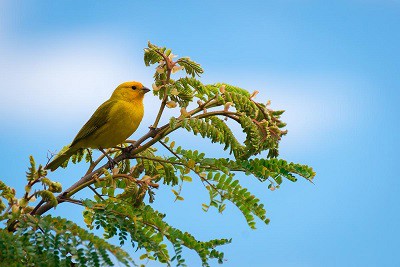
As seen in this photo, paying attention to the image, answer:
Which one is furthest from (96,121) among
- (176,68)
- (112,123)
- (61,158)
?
(176,68)

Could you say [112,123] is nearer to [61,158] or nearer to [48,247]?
[61,158]

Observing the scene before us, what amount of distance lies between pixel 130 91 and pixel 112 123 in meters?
0.60

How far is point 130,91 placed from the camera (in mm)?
6199

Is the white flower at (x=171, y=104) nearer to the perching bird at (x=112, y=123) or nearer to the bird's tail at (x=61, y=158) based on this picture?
the perching bird at (x=112, y=123)

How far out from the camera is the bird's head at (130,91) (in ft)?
20.2

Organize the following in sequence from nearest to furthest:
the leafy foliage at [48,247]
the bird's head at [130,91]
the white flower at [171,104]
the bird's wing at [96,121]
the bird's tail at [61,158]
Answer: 1. the leafy foliage at [48,247]
2. the white flower at [171,104]
3. the bird's tail at [61,158]
4. the bird's wing at [96,121]
5. the bird's head at [130,91]

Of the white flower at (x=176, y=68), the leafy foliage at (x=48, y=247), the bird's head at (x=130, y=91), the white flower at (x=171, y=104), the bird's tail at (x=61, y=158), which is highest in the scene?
the bird's head at (x=130, y=91)

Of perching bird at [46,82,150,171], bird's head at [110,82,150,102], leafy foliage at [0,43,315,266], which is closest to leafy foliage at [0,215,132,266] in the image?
leafy foliage at [0,43,315,266]

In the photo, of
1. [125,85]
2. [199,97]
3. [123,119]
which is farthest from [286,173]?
[125,85]

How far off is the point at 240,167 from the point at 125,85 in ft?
8.55

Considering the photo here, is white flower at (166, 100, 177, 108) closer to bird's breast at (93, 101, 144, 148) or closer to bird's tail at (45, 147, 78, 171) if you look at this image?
bird's breast at (93, 101, 144, 148)

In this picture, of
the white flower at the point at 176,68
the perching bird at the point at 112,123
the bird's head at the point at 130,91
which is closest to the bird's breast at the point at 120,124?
the perching bird at the point at 112,123

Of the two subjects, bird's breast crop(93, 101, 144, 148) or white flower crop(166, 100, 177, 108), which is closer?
white flower crop(166, 100, 177, 108)

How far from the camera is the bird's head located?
6.15 meters
